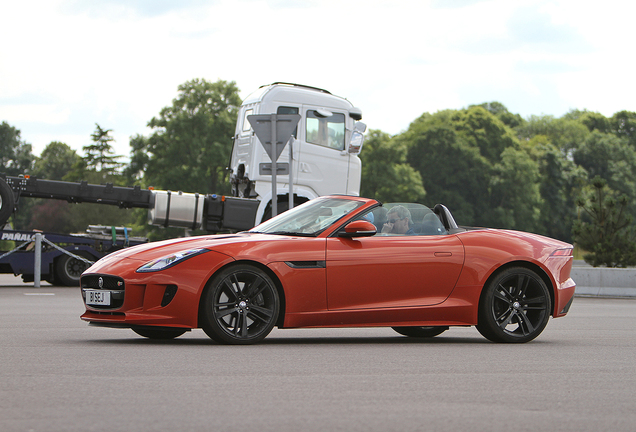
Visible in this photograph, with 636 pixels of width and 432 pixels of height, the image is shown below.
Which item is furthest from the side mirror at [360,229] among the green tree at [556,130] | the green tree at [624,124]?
the green tree at [624,124]

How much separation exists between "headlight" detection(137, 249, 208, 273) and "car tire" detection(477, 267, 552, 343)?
272 cm

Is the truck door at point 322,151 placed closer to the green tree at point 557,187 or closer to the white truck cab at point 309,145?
the white truck cab at point 309,145

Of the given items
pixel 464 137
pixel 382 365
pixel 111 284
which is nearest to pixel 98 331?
pixel 111 284

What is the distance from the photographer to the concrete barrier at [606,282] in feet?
66.6

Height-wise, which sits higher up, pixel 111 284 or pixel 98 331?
pixel 111 284

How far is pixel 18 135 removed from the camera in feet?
408

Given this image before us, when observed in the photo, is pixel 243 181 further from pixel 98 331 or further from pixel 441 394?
pixel 441 394

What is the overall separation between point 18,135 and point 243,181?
4377 inches

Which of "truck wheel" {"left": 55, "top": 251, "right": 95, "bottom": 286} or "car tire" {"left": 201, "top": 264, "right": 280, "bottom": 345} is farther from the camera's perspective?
"truck wheel" {"left": 55, "top": 251, "right": 95, "bottom": 286}

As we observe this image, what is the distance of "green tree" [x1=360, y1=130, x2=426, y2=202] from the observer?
220ft

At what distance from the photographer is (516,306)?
8.87m

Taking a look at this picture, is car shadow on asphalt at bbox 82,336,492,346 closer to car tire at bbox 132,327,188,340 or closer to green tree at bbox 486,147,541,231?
car tire at bbox 132,327,188,340

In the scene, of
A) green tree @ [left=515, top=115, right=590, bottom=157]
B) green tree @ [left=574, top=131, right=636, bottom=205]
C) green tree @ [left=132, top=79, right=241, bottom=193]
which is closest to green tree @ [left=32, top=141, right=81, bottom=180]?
green tree @ [left=515, top=115, right=590, bottom=157]

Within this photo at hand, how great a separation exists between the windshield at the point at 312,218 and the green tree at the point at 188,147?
43.9 metres
